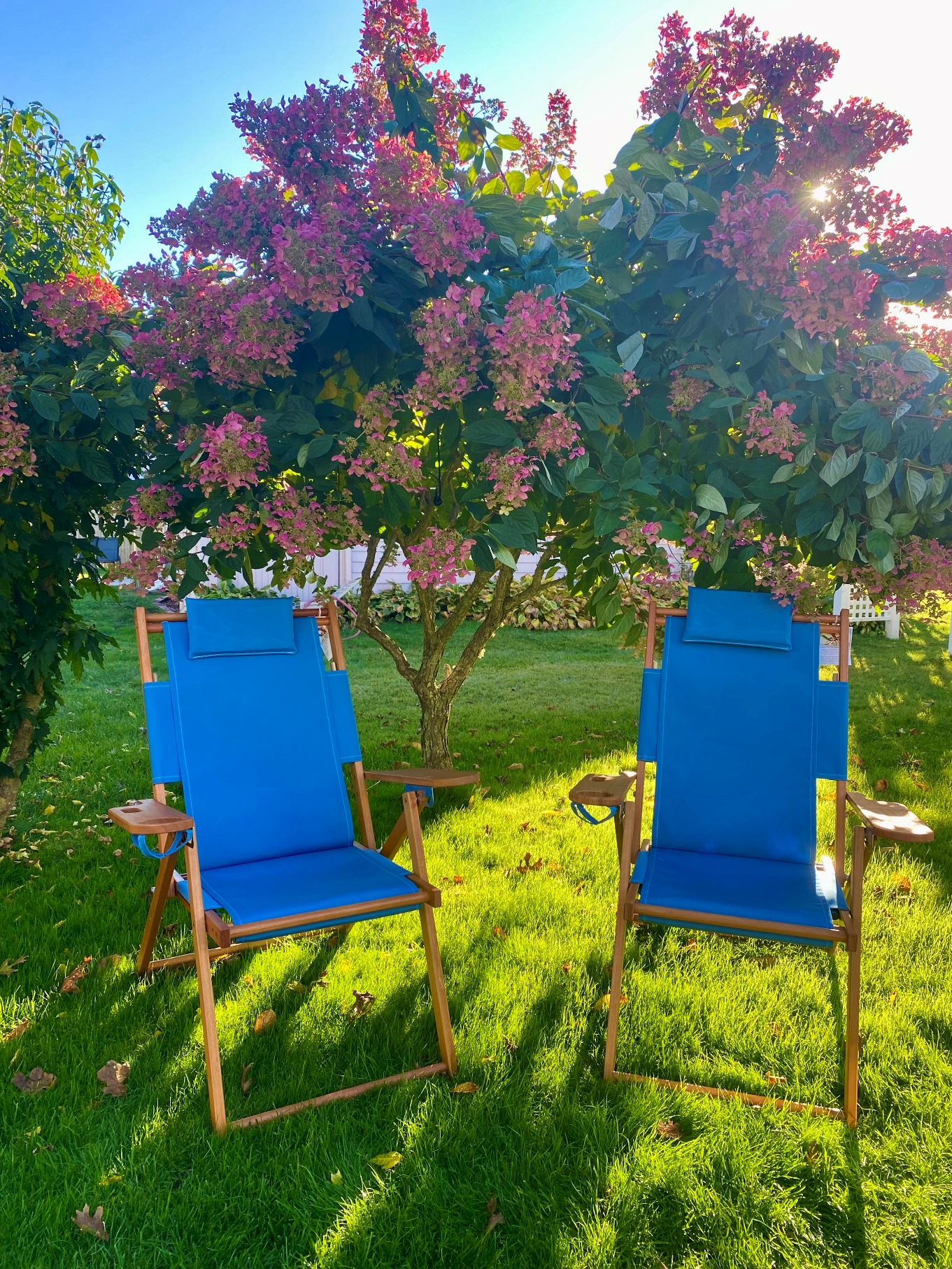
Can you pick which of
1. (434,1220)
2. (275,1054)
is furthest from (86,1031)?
(434,1220)

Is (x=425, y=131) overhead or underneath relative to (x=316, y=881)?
overhead

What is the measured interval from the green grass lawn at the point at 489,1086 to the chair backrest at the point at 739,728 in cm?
8

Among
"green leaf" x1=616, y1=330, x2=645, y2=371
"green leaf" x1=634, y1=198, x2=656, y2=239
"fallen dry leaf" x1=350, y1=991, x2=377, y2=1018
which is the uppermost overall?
"green leaf" x1=634, y1=198, x2=656, y2=239

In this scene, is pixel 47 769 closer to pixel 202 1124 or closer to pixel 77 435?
pixel 77 435

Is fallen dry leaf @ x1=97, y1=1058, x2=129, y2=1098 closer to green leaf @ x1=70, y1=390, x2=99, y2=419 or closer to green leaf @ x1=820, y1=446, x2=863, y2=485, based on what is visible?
green leaf @ x1=70, y1=390, x2=99, y2=419

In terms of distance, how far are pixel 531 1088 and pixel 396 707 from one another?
192 inches

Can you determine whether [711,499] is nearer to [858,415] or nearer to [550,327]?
[858,415]

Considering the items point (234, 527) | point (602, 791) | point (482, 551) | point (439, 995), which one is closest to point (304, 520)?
point (234, 527)

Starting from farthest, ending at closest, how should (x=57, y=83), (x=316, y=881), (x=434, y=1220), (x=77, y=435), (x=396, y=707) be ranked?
(x=396, y=707), (x=57, y=83), (x=77, y=435), (x=316, y=881), (x=434, y=1220)

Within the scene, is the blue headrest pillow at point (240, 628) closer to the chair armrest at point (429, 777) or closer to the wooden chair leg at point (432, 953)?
the chair armrest at point (429, 777)

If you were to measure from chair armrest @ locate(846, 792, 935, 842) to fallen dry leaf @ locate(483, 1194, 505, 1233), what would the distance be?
1.22m

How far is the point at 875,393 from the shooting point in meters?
2.34

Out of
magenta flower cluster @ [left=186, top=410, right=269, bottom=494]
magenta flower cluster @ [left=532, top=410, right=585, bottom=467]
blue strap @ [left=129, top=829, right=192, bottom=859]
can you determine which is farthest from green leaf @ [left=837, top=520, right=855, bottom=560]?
blue strap @ [left=129, top=829, right=192, bottom=859]

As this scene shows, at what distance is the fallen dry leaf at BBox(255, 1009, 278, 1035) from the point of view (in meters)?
2.32
